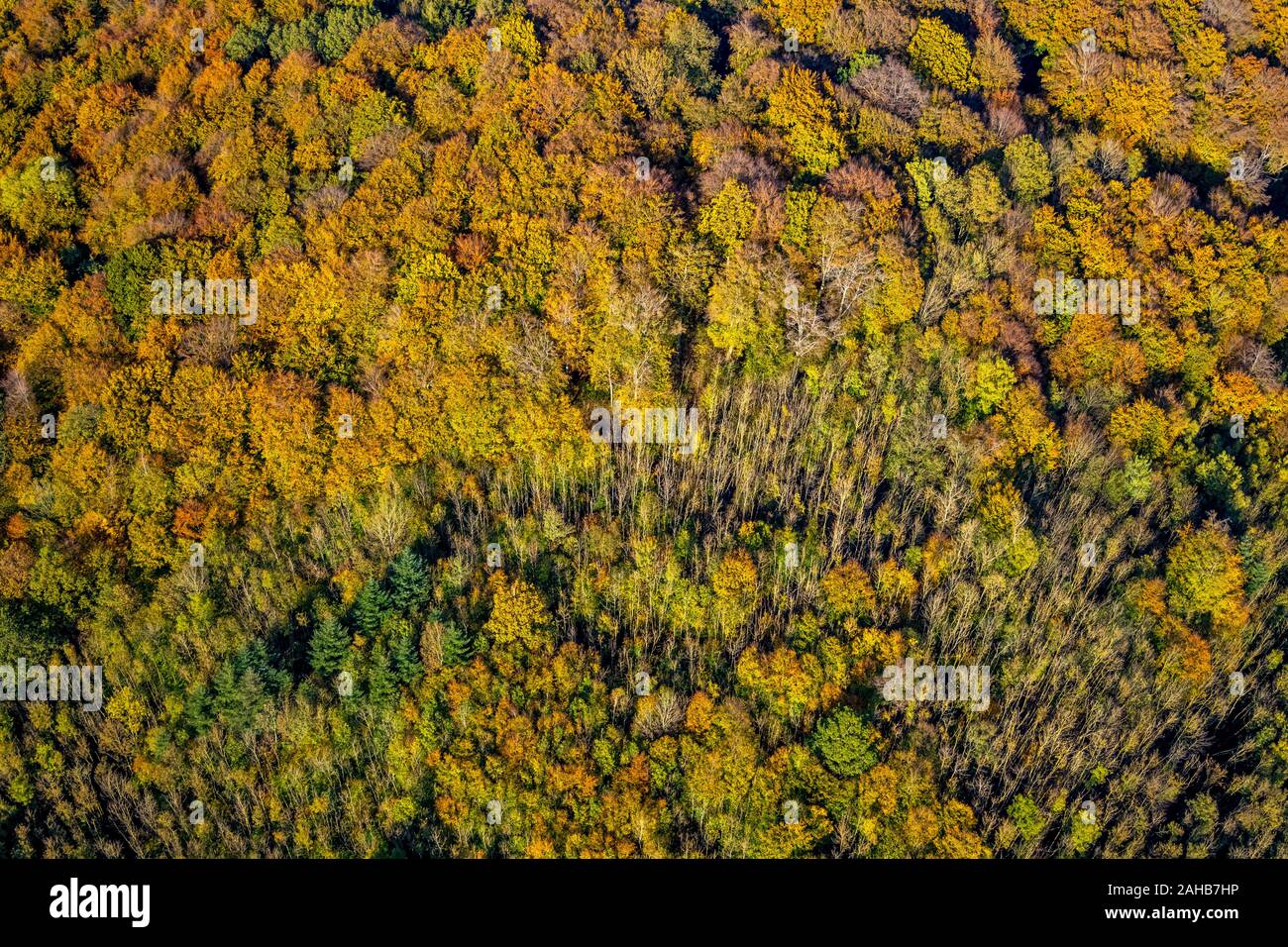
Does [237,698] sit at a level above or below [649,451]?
below

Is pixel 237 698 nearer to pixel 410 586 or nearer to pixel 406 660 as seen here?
pixel 406 660

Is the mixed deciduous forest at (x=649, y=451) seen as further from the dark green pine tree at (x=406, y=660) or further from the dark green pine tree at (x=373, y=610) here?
the dark green pine tree at (x=373, y=610)

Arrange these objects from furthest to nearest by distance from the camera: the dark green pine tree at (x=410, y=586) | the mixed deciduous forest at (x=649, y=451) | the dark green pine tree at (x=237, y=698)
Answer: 1. the dark green pine tree at (x=410, y=586)
2. the dark green pine tree at (x=237, y=698)
3. the mixed deciduous forest at (x=649, y=451)

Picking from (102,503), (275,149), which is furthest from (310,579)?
(275,149)

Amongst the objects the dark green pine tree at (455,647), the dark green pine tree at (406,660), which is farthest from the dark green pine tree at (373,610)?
the dark green pine tree at (455,647)

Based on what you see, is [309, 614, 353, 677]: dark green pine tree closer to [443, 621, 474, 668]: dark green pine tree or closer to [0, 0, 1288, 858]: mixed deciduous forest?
[0, 0, 1288, 858]: mixed deciduous forest

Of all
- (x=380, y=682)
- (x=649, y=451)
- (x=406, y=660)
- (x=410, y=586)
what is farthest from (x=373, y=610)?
(x=649, y=451)
